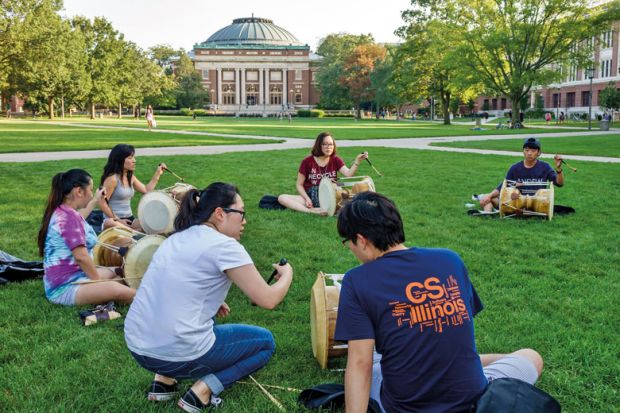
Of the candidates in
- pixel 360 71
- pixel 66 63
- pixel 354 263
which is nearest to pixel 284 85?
pixel 360 71

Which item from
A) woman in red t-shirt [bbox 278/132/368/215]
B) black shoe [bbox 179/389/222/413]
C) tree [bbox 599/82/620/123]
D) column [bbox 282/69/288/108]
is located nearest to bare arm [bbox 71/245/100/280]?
black shoe [bbox 179/389/222/413]

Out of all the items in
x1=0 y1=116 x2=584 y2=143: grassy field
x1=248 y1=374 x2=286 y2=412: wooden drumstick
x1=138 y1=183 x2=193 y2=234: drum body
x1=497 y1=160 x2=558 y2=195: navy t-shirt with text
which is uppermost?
x1=0 y1=116 x2=584 y2=143: grassy field

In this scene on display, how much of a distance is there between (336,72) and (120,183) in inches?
3483

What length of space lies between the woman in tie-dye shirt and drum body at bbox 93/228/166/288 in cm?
23

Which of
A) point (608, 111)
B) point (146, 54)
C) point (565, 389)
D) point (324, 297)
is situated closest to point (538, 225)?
point (565, 389)

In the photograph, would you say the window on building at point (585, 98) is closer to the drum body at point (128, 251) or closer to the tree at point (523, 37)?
the tree at point (523, 37)

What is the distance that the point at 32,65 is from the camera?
44.0m

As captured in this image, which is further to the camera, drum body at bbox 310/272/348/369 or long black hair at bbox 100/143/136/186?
long black hair at bbox 100/143/136/186

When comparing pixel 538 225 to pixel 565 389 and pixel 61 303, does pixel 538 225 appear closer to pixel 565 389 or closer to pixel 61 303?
pixel 565 389

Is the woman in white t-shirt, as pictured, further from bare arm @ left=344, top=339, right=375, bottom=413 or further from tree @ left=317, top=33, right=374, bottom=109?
tree @ left=317, top=33, right=374, bottom=109

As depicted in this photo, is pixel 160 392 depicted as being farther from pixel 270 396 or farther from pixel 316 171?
pixel 316 171

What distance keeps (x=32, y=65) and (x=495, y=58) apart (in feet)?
113

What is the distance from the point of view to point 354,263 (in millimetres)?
6621

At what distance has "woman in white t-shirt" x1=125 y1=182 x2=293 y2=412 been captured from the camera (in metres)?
3.28
